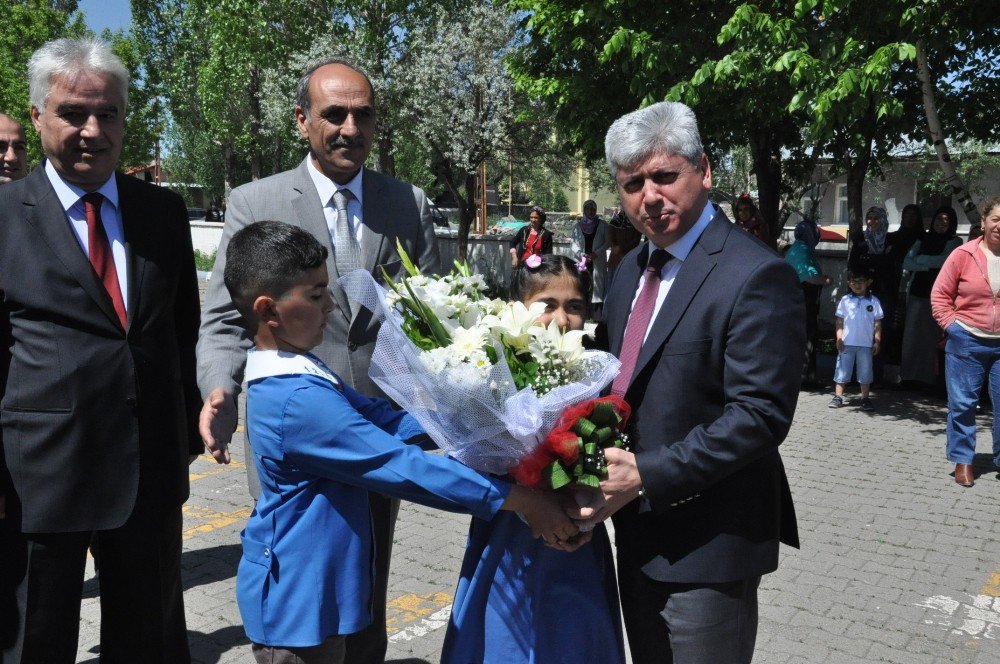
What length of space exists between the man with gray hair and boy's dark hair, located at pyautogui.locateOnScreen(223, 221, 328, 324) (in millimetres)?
3830

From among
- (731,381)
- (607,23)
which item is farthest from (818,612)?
(607,23)

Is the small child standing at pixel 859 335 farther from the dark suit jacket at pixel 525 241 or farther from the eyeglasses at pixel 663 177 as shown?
the eyeglasses at pixel 663 177

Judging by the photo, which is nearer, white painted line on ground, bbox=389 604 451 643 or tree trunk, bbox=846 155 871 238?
white painted line on ground, bbox=389 604 451 643

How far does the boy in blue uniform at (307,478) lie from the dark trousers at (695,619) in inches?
12.0

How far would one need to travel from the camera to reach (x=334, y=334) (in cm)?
311

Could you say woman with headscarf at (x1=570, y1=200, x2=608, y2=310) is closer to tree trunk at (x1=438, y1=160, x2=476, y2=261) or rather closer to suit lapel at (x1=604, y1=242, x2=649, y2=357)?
tree trunk at (x1=438, y1=160, x2=476, y2=261)

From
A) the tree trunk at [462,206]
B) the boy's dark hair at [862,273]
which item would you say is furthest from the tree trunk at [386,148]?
the boy's dark hair at [862,273]

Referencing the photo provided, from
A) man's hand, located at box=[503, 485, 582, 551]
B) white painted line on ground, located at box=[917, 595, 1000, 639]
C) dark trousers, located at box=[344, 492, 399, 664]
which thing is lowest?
white painted line on ground, located at box=[917, 595, 1000, 639]

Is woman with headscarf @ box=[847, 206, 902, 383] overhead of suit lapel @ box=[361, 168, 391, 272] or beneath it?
beneath

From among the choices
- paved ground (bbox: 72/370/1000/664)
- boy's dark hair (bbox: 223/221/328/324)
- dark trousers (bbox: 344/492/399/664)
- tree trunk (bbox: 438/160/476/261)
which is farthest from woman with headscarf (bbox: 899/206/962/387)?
tree trunk (bbox: 438/160/476/261)

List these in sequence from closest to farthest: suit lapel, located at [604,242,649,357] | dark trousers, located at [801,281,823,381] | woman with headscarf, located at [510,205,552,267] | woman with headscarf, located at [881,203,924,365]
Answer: suit lapel, located at [604,242,649,357], dark trousers, located at [801,281,823,381], woman with headscarf, located at [881,203,924,365], woman with headscarf, located at [510,205,552,267]

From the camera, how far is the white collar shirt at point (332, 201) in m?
3.22

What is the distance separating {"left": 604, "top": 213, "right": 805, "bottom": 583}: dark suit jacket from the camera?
221 cm

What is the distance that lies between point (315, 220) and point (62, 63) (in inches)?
36.7
